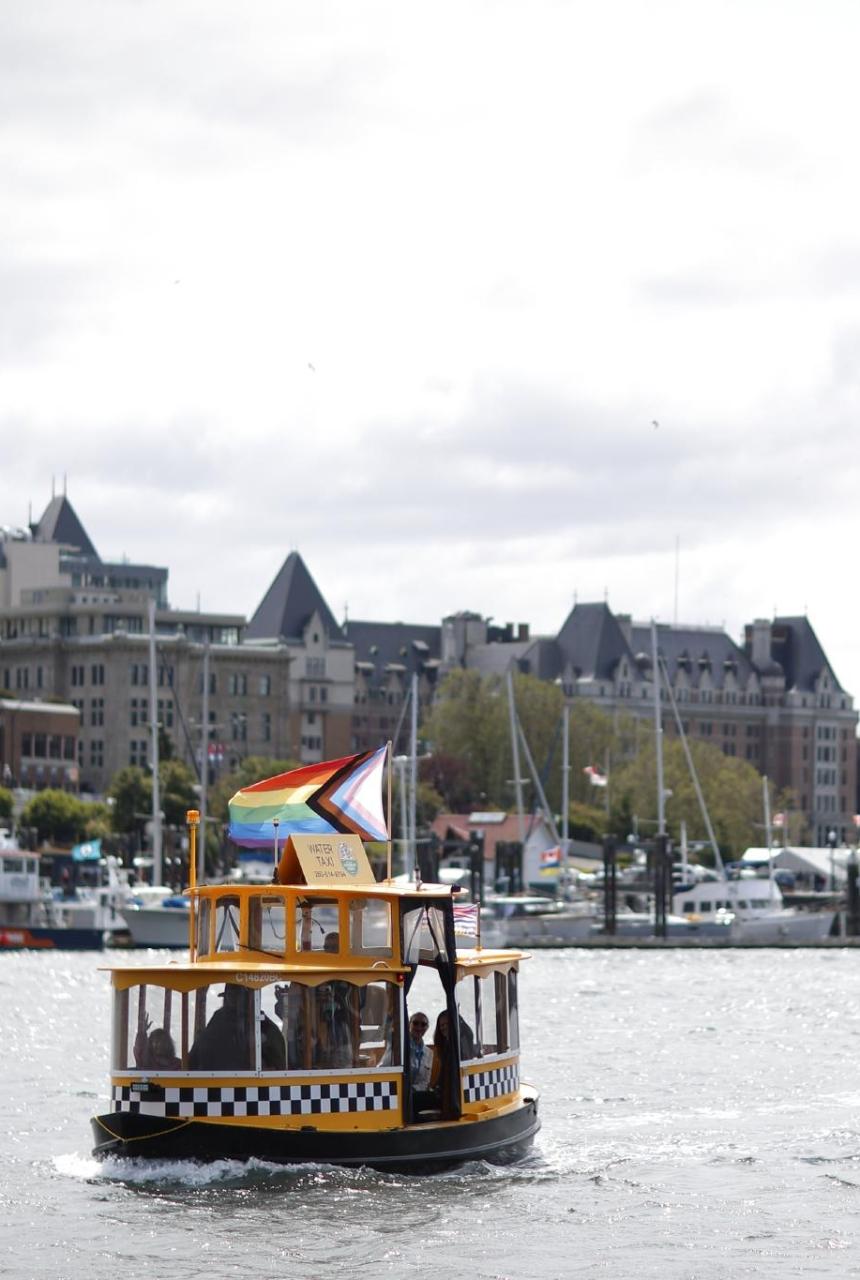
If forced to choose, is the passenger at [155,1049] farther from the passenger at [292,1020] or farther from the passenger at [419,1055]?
the passenger at [419,1055]

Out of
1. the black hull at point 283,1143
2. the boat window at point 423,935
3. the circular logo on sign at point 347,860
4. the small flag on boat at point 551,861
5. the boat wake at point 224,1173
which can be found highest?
the small flag on boat at point 551,861

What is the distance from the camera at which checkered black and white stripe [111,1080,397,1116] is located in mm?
36531

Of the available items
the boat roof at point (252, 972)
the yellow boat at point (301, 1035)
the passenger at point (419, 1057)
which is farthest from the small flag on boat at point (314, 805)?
the passenger at point (419, 1057)

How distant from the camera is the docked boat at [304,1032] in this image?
36.5m

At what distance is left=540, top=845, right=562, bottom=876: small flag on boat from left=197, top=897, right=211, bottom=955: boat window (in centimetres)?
11764

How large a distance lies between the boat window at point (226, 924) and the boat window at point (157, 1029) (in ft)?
5.33

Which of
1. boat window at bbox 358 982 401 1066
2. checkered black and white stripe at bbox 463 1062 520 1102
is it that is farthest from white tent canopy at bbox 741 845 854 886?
boat window at bbox 358 982 401 1066

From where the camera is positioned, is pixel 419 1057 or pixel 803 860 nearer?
pixel 419 1057

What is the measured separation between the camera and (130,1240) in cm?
3456

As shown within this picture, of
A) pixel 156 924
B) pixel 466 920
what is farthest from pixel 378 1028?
pixel 156 924

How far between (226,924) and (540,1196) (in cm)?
552

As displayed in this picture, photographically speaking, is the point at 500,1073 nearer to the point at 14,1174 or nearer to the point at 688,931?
the point at 14,1174

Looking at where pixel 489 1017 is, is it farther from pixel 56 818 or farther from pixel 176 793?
pixel 176 793

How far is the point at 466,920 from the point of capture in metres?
40.5
